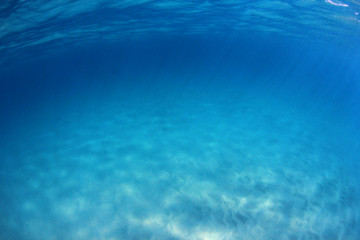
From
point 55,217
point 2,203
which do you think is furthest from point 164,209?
point 2,203

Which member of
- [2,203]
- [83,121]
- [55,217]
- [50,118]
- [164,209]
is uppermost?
[164,209]

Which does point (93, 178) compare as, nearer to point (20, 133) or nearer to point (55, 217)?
point (55, 217)

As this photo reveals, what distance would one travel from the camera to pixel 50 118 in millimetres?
19266

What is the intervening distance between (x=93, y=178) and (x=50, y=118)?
13.1m

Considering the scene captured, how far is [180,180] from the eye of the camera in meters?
8.46

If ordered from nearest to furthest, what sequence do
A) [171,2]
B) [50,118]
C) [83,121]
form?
1. [171,2]
2. [83,121]
3. [50,118]

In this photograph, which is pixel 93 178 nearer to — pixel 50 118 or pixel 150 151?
pixel 150 151

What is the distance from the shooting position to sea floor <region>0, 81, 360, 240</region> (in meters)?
6.66

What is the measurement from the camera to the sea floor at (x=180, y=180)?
6660 mm

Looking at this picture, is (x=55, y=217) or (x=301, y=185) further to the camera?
(x=301, y=185)

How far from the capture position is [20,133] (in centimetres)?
1705

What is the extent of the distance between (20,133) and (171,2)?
1519 cm

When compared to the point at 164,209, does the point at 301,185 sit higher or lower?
lower

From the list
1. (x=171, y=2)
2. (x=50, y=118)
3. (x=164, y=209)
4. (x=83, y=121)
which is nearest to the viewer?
(x=164, y=209)
